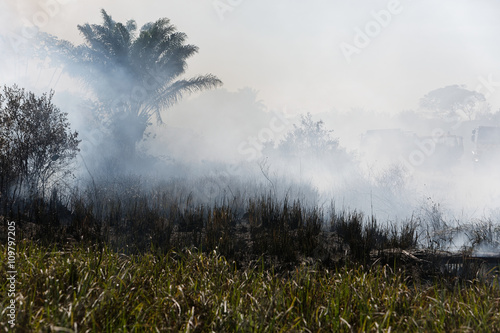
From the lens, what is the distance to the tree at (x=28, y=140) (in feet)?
31.7

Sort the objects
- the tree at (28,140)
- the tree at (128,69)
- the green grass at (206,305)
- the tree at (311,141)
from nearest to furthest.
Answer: the green grass at (206,305) < the tree at (28,140) < the tree at (128,69) < the tree at (311,141)

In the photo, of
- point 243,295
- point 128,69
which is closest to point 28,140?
point 243,295

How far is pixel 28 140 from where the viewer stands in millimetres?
10289

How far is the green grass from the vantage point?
3.45 meters

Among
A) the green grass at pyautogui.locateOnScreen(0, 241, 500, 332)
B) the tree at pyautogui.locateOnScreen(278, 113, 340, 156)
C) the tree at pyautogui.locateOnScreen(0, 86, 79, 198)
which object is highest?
the tree at pyautogui.locateOnScreen(278, 113, 340, 156)

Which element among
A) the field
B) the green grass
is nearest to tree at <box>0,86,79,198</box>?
the field

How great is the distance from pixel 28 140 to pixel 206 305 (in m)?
8.50

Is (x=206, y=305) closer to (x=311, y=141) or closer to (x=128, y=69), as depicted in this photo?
(x=128, y=69)

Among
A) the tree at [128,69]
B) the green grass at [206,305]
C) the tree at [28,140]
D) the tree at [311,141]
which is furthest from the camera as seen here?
the tree at [311,141]

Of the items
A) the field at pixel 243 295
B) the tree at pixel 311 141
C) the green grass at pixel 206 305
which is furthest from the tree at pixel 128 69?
the green grass at pixel 206 305

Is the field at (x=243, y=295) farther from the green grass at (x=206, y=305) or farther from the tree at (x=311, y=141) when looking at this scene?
the tree at (x=311, y=141)

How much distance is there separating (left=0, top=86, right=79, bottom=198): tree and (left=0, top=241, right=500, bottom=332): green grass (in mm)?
5893

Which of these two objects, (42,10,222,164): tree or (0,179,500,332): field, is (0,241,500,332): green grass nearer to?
(0,179,500,332): field

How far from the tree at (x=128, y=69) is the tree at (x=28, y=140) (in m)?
11.6
